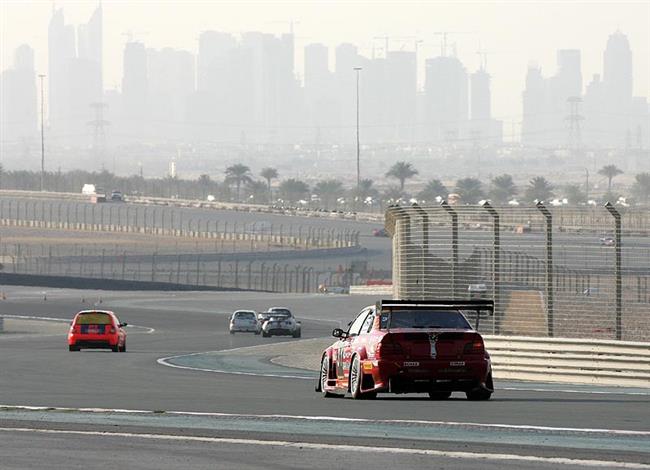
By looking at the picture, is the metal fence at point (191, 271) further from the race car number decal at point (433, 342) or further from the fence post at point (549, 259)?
the race car number decal at point (433, 342)

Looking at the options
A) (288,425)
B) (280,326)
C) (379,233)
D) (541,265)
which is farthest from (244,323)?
(379,233)

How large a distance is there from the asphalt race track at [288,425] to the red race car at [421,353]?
27 cm

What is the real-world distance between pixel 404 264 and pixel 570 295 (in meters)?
4.48

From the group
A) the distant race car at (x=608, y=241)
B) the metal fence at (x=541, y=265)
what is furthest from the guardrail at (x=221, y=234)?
the distant race car at (x=608, y=241)

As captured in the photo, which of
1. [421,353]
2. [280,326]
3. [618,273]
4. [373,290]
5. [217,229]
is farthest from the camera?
[217,229]

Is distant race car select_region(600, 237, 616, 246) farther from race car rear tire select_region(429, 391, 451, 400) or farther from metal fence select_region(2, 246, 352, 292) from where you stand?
metal fence select_region(2, 246, 352, 292)

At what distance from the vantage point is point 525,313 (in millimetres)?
28609

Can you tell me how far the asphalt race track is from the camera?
43.4 feet

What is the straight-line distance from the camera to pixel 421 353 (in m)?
20.0

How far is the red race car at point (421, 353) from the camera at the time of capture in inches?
789

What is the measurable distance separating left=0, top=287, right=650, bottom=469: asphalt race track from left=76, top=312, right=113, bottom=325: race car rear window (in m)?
11.7

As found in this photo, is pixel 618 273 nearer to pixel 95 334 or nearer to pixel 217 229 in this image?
pixel 95 334

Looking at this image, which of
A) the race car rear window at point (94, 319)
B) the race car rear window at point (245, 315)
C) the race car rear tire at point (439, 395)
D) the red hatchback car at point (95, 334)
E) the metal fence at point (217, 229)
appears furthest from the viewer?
the metal fence at point (217, 229)

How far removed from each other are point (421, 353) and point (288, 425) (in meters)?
4.05
